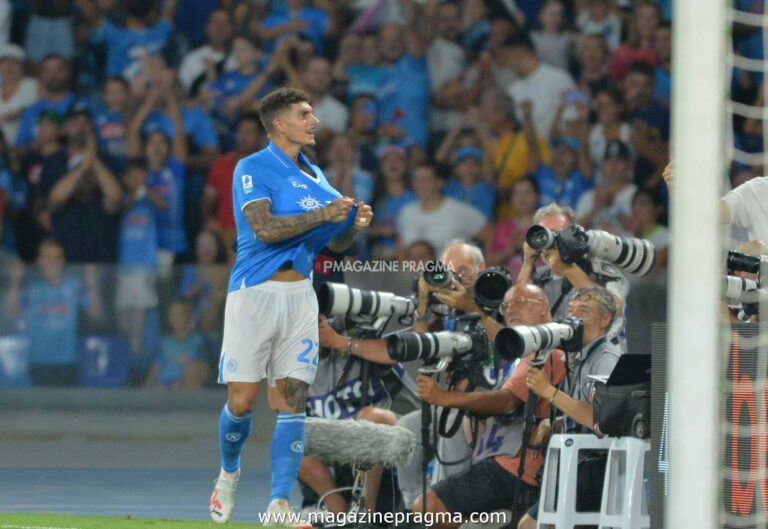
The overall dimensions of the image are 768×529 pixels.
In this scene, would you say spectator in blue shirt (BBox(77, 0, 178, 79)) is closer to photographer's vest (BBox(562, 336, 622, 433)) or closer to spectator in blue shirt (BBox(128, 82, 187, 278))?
spectator in blue shirt (BBox(128, 82, 187, 278))

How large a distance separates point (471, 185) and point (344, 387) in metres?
4.39

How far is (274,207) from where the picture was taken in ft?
23.0

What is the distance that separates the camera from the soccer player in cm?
696

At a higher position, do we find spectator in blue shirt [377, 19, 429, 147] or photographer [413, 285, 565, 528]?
spectator in blue shirt [377, 19, 429, 147]

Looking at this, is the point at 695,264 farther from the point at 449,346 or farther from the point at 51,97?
the point at 51,97

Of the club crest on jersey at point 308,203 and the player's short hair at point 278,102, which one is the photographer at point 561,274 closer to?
the club crest on jersey at point 308,203

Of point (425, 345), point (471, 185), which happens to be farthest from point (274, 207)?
point (471, 185)

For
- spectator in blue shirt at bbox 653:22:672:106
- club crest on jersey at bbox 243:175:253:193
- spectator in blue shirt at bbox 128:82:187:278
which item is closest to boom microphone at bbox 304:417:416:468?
club crest on jersey at bbox 243:175:253:193

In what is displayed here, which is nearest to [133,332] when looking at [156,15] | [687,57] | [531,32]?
[156,15]

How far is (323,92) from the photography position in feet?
42.2

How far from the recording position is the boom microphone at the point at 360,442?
24.1ft

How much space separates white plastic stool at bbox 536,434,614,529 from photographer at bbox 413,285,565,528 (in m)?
0.36

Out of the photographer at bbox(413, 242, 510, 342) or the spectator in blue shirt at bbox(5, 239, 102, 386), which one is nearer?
the photographer at bbox(413, 242, 510, 342)

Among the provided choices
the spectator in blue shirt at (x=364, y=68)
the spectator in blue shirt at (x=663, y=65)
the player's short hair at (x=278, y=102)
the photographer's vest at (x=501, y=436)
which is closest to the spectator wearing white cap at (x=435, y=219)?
the spectator in blue shirt at (x=364, y=68)
